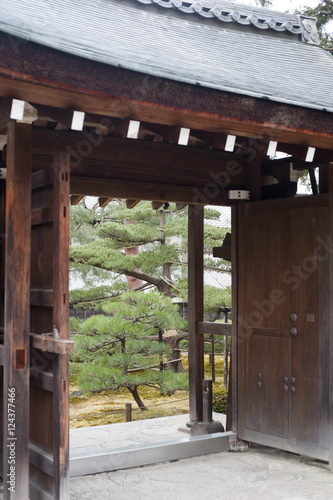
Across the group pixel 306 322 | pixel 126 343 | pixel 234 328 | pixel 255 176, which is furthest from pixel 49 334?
pixel 126 343

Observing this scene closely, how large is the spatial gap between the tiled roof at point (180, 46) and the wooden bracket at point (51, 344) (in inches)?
52.6

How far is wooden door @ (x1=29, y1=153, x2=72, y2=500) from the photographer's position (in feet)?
9.99

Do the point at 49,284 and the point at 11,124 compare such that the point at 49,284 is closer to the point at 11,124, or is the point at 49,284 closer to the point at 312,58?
the point at 11,124

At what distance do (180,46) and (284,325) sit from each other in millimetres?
2173

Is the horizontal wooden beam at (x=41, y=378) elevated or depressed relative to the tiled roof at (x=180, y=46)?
depressed

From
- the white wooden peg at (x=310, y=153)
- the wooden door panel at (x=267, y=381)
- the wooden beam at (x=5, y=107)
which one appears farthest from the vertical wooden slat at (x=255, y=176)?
the wooden beam at (x=5, y=107)

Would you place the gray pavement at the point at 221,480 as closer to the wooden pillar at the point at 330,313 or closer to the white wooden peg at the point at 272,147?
the wooden pillar at the point at 330,313

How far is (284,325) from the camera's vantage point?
4.59m

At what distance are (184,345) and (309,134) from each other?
8571 mm

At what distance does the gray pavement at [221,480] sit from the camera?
3775 mm

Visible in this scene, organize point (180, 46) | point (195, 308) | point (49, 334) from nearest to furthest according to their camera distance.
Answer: point (49, 334) → point (180, 46) → point (195, 308)

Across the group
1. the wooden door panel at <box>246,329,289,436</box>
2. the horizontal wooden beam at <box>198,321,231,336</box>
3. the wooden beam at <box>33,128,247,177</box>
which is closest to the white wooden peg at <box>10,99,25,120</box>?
the wooden beam at <box>33,128,247,177</box>

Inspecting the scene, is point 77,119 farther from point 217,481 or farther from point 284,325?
point 217,481

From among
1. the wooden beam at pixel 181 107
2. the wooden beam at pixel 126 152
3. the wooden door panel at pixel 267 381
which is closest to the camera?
the wooden beam at pixel 181 107
